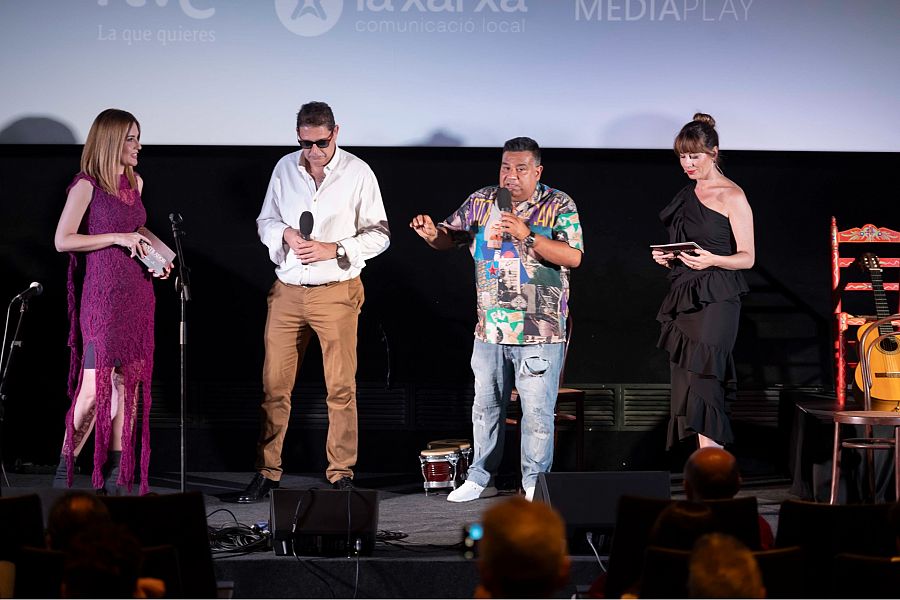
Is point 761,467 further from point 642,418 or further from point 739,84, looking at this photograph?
point 739,84

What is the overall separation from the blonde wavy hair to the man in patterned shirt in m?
1.39

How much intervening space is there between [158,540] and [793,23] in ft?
14.8

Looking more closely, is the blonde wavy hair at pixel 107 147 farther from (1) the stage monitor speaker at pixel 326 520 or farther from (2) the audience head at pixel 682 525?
(2) the audience head at pixel 682 525

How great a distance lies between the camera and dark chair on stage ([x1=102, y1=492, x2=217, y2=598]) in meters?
2.54

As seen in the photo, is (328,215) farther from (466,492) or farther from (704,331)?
(704,331)

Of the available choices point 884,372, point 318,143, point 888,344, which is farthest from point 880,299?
point 318,143

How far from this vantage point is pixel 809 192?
6.03 m

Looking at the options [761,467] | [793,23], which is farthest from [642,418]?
[793,23]

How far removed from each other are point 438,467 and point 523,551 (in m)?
3.59

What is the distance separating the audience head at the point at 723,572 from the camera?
1.83 m

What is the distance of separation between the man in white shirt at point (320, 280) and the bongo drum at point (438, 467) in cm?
47

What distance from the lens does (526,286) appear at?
459 cm

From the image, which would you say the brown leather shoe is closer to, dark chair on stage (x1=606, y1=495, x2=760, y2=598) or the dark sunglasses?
the dark sunglasses

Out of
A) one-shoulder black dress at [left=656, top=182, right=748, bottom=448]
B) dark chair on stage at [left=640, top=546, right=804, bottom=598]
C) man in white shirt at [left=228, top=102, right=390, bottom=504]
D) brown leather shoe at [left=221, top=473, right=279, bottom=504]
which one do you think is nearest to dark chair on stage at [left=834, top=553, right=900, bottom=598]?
dark chair on stage at [left=640, top=546, right=804, bottom=598]
